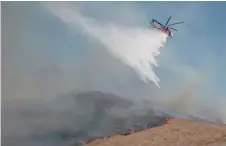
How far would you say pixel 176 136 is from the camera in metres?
2.56

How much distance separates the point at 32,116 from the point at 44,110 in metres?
0.09

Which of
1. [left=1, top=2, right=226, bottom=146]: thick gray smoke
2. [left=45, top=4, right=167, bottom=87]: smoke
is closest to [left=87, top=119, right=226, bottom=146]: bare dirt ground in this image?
[left=1, top=2, right=226, bottom=146]: thick gray smoke

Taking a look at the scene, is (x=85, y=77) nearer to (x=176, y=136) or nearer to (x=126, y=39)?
(x=126, y=39)

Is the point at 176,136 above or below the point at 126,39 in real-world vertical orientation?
below

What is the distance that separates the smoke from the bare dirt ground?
0.34 metres

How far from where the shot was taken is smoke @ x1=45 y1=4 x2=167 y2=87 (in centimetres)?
Answer: 254

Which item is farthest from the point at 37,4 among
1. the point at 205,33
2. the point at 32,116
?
the point at 205,33

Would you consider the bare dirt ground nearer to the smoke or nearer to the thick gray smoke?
the thick gray smoke

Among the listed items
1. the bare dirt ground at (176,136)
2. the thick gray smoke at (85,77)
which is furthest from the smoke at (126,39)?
the bare dirt ground at (176,136)

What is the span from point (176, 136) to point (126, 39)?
2.49ft

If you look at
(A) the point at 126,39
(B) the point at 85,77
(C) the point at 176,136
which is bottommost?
(C) the point at 176,136

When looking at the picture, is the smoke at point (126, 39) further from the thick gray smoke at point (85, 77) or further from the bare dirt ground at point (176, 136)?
the bare dirt ground at point (176, 136)

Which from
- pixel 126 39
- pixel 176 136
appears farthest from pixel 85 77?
pixel 176 136

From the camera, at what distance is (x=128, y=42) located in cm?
259
